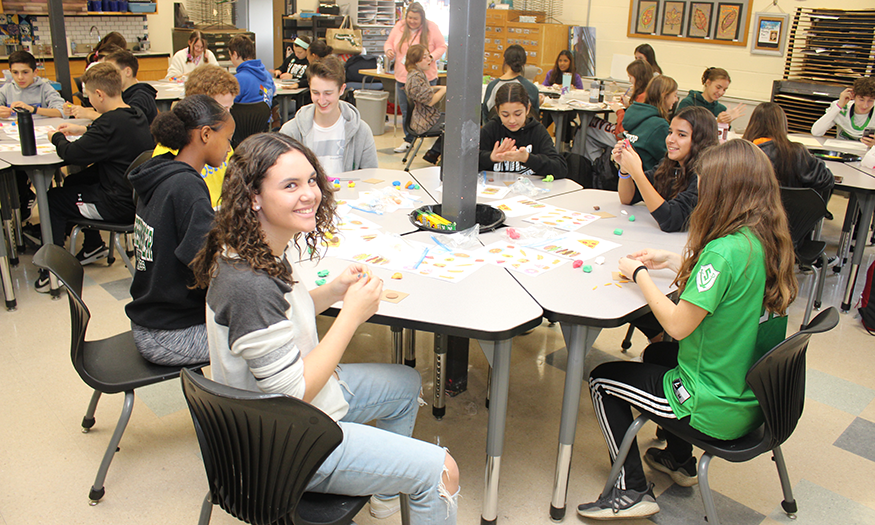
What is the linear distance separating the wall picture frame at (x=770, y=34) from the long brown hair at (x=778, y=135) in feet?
14.6

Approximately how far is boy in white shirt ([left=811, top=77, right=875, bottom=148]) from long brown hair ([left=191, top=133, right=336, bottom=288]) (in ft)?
14.8

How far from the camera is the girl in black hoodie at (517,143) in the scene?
3289 millimetres

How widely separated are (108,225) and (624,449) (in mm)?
2671

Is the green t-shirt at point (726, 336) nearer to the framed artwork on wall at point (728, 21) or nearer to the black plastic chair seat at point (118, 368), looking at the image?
the black plastic chair seat at point (118, 368)

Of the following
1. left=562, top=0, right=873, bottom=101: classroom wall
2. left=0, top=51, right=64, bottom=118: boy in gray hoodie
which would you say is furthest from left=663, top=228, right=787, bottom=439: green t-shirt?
left=562, top=0, right=873, bottom=101: classroom wall

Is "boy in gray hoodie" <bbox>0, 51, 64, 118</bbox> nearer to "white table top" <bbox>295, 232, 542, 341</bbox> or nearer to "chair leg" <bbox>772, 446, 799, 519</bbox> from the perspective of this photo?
"white table top" <bbox>295, 232, 542, 341</bbox>

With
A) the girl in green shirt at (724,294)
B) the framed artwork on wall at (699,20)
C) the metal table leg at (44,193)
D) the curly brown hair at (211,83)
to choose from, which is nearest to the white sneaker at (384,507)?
the girl in green shirt at (724,294)

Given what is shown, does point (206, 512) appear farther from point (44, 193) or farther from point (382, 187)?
point (44, 193)

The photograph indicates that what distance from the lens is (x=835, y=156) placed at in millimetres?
4195

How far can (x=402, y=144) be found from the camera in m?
7.39

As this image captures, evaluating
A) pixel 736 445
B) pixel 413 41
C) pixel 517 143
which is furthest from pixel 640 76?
pixel 736 445

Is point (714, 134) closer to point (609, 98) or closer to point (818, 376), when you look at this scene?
point (818, 376)

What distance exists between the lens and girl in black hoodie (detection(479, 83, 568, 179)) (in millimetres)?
3289

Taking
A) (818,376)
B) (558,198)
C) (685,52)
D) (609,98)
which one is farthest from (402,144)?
(818,376)
